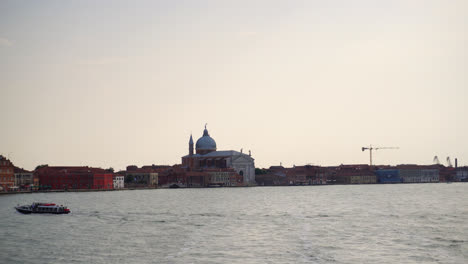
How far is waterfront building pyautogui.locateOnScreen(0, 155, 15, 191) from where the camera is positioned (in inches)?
5389

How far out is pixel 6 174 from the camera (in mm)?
138875

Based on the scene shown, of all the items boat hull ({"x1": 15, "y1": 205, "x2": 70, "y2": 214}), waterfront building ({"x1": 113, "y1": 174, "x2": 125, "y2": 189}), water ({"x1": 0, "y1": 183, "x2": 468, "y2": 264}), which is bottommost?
water ({"x1": 0, "y1": 183, "x2": 468, "y2": 264})

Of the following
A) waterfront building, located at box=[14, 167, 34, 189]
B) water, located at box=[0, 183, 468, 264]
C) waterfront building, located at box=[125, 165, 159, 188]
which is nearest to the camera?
water, located at box=[0, 183, 468, 264]

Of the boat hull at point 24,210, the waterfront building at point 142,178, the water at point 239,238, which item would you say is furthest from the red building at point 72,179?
the water at point 239,238

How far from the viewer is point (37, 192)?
14200 cm

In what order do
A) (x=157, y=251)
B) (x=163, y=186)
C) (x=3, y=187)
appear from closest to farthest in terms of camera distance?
(x=157, y=251) → (x=3, y=187) → (x=163, y=186)

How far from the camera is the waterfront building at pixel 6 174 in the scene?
137 metres

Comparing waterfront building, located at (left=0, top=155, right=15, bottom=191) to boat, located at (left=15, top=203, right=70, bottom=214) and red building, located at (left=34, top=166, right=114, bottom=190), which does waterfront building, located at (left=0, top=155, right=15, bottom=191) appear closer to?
red building, located at (left=34, top=166, right=114, bottom=190)

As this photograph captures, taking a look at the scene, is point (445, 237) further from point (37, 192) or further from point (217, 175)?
point (217, 175)

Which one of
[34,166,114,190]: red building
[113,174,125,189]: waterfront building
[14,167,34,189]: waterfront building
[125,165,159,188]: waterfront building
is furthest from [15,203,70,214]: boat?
[125,165,159,188]: waterfront building

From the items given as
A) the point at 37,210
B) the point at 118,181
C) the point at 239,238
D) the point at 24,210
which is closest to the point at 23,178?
the point at 118,181

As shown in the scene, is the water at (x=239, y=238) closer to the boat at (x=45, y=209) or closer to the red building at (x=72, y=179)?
the boat at (x=45, y=209)

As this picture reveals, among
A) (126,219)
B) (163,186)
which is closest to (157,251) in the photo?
(126,219)

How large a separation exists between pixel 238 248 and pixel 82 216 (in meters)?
31.8
